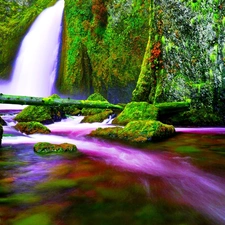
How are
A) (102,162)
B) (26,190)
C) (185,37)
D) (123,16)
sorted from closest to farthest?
(26,190)
(102,162)
(185,37)
(123,16)

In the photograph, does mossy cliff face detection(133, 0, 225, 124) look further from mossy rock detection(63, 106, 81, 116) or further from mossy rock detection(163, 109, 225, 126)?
mossy rock detection(63, 106, 81, 116)

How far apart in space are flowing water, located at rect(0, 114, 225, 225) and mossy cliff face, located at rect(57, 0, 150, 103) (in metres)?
10.0

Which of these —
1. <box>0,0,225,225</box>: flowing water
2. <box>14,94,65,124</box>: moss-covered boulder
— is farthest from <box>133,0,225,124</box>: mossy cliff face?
<box>14,94,65,124</box>: moss-covered boulder

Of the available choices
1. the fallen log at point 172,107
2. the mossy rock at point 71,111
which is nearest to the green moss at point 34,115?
the mossy rock at point 71,111

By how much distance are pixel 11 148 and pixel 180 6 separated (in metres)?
8.18

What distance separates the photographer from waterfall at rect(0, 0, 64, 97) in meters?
17.6

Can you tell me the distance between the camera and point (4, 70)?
67.8 ft

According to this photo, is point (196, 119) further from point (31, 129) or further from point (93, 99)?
point (31, 129)

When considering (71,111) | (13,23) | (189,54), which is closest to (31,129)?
(71,111)

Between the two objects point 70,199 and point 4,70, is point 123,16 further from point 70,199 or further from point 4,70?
point 70,199

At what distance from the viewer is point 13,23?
23.0 meters

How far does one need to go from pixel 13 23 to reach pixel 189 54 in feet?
61.2

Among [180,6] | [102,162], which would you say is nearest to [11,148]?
[102,162]

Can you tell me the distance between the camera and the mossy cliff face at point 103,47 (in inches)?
597
